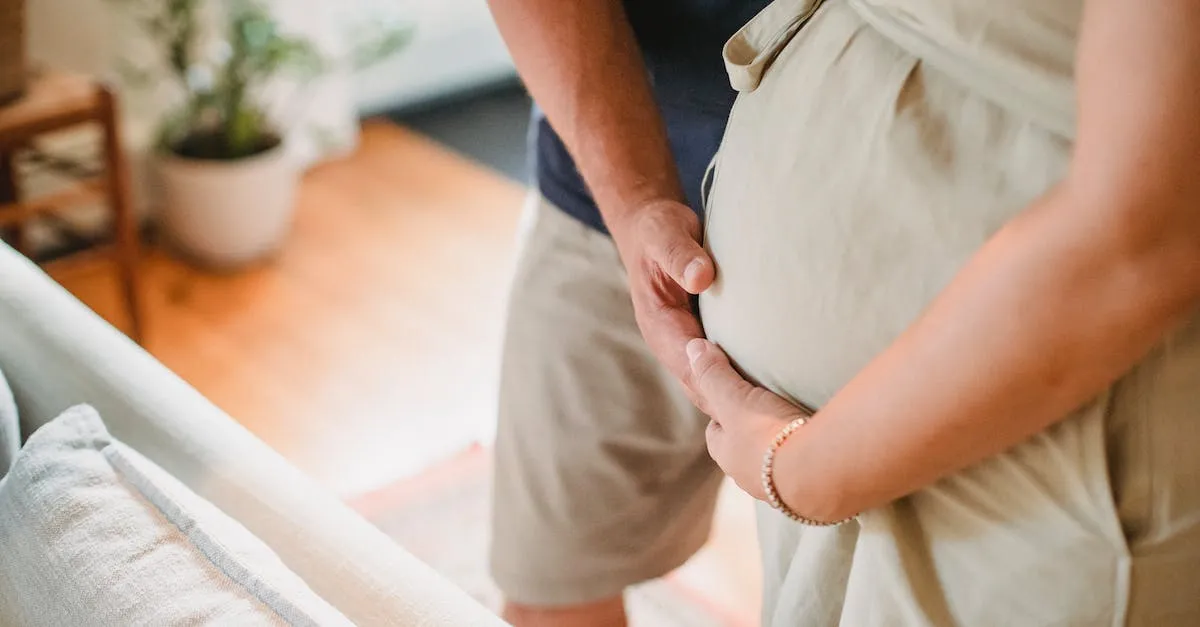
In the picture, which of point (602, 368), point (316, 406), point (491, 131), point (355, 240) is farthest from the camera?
point (491, 131)

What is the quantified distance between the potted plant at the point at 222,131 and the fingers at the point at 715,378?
176 centimetres

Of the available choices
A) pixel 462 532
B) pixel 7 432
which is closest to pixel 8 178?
pixel 462 532

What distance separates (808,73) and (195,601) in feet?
1.69

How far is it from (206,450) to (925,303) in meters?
0.61

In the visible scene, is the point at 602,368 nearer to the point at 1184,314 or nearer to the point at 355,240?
the point at 1184,314

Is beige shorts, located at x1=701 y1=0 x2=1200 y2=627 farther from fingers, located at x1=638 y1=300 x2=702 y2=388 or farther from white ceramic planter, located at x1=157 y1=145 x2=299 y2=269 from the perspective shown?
white ceramic planter, located at x1=157 y1=145 x2=299 y2=269

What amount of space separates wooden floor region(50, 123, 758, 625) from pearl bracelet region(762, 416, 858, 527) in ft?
3.29

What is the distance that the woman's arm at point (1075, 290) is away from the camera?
485 mm

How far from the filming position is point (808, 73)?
2.16 feet

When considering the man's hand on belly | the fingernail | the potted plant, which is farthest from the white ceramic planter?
the fingernail

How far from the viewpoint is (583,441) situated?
1024 mm

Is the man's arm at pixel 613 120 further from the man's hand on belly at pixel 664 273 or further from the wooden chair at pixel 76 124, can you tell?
the wooden chair at pixel 76 124

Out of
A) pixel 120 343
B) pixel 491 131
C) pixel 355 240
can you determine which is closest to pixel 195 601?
pixel 120 343

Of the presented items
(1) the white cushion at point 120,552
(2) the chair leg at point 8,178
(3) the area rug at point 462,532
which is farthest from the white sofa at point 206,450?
(2) the chair leg at point 8,178
